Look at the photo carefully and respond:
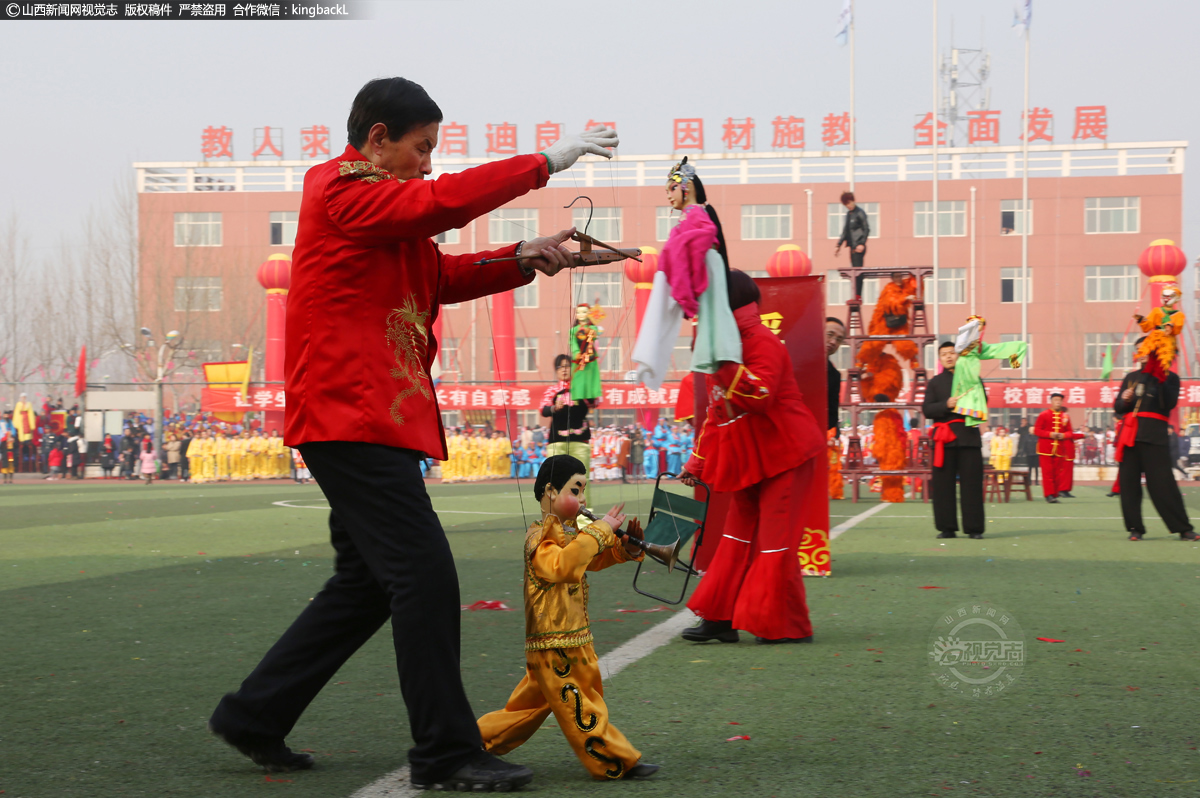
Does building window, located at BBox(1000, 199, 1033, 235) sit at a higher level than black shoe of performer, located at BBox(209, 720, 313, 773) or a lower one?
higher

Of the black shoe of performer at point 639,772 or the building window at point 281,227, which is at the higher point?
the building window at point 281,227

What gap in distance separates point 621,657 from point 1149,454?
770cm

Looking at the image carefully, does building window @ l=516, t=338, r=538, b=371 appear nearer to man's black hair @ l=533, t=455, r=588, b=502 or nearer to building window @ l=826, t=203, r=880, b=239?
building window @ l=826, t=203, r=880, b=239

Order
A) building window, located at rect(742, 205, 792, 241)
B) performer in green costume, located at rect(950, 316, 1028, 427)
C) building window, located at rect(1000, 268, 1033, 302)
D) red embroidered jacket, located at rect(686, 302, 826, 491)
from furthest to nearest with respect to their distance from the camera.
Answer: building window, located at rect(742, 205, 792, 241) → building window, located at rect(1000, 268, 1033, 302) → performer in green costume, located at rect(950, 316, 1028, 427) → red embroidered jacket, located at rect(686, 302, 826, 491)

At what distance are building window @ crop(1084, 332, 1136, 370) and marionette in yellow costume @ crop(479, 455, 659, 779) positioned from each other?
181ft

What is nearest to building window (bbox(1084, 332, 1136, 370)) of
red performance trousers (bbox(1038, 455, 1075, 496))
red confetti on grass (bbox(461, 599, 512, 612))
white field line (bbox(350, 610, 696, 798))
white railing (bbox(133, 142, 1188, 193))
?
white railing (bbox(133, 142, 1188, 193))

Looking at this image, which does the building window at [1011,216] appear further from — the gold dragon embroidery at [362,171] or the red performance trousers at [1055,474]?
the gold dragon embroidery at [362,171]

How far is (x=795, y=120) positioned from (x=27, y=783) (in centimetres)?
5411

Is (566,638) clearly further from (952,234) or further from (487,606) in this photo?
(952,234)

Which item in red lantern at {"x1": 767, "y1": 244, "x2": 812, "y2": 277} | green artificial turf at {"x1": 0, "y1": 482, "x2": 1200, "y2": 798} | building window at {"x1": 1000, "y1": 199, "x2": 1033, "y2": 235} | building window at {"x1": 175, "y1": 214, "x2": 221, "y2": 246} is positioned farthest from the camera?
building window at {"x1": 175, "y1": 214, "x2": 221, "y2": 246}

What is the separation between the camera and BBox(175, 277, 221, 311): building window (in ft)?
170

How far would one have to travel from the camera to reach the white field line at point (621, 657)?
116 inches

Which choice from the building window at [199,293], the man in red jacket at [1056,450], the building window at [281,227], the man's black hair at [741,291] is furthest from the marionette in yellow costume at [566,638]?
the building window at [281,227]

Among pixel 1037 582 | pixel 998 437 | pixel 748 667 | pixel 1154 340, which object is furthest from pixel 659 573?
pixel 998 437
